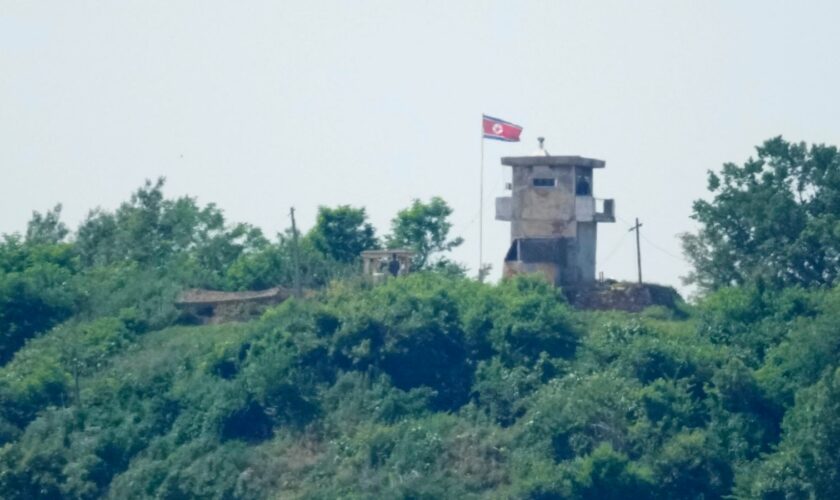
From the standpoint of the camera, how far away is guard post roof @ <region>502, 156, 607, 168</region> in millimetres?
45531

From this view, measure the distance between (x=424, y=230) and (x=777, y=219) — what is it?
34.1 feet

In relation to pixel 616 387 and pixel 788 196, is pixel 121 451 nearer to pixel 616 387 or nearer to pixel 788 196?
pixel 616 387

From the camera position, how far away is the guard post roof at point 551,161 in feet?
149

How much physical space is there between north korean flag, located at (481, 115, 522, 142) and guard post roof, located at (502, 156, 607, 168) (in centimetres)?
77

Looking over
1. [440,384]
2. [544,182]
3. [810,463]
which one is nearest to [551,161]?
[544,182]

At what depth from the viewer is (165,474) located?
38.9 meters

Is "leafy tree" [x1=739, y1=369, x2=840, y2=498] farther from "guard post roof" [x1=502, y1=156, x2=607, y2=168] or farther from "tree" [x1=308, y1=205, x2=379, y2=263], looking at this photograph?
"tree" [x1=308, y1=205, x2=379, y2=263]

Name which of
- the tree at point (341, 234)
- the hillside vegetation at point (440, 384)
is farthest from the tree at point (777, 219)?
the tree at point (341, 234)

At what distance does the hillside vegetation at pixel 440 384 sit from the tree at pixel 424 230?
2471 mm

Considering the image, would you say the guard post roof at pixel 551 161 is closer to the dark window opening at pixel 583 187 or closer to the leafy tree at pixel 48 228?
the dark window opening at pixel 583 187

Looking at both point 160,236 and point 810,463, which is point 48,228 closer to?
point 160,236

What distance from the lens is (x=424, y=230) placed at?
168 ft

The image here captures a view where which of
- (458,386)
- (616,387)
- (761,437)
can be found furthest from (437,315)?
(761,437)

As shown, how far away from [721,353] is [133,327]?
45.2ft
